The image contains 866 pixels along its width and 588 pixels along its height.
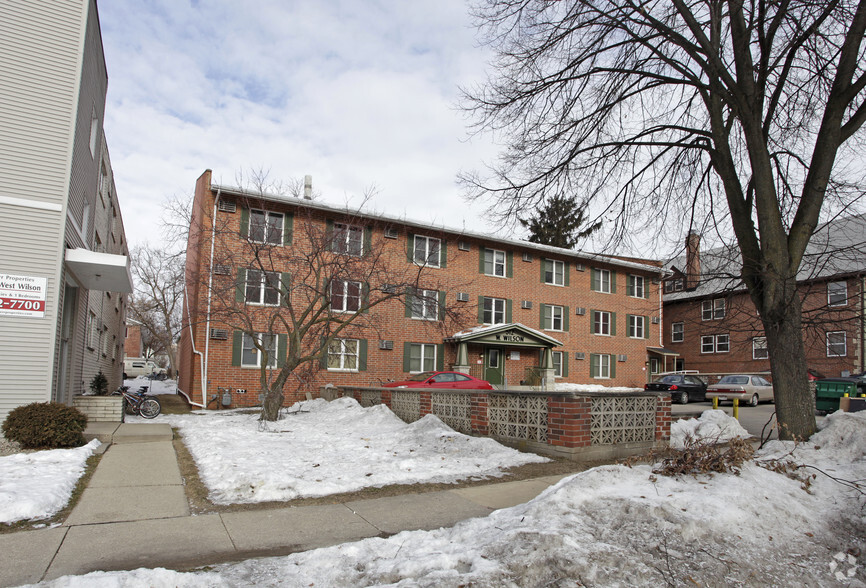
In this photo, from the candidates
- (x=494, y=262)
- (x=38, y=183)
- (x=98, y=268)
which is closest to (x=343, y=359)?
(x=494, y=262)

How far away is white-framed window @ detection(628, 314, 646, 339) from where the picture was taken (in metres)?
33.8

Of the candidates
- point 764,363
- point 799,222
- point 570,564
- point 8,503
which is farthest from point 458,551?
point 764,363

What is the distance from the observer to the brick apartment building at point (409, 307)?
19.4 meters

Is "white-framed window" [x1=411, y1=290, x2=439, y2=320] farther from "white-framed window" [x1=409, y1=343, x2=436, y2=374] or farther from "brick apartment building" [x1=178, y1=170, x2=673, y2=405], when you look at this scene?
"white-framed window" [x1=409, y1=343, x2=436, y2=374]

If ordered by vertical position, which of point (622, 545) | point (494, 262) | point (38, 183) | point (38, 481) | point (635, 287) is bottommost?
point (38, 481)

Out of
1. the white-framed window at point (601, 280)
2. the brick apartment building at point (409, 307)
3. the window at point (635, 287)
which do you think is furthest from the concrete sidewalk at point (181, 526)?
the window at point (635, 287)

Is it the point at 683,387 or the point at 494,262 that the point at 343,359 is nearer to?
the point at 494,262

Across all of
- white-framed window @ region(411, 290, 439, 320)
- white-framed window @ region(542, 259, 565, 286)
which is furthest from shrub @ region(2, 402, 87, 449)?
white-framed window @ region(542, 259, 565, 286)

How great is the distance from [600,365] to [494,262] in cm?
890

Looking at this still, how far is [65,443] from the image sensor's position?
950 cm

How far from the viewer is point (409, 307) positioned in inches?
697

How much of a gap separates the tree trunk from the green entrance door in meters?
19.0

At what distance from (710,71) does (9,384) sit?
13.3 m

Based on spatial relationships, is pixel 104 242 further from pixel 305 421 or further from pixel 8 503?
pixel 8 503
